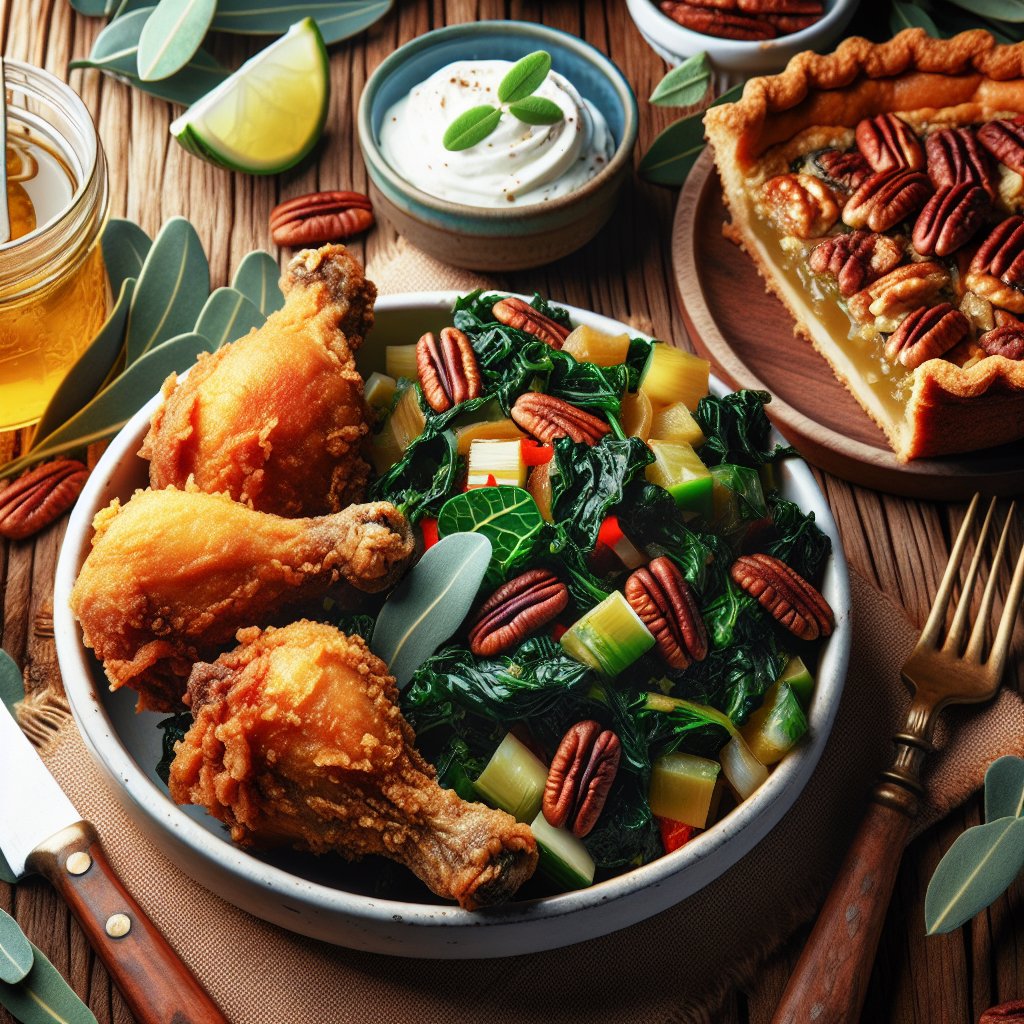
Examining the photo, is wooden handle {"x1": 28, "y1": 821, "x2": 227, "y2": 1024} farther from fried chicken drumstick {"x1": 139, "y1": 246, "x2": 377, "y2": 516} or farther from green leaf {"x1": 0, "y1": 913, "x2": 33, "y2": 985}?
fried chicken drumstick {"x1": 139, "y1": 246, "x2": 377, "y2": 516}

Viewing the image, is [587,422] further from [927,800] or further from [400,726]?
[927,800]

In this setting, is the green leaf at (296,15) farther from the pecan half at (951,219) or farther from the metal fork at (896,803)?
the metal fork at (896,803)

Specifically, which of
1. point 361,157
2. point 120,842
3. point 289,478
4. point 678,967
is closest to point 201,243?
point 361,157

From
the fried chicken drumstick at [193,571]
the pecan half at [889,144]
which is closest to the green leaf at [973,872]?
the fried chicken drumstick at [193,571]

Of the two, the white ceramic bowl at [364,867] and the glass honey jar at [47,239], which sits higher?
the glass honey jar at [47,239]

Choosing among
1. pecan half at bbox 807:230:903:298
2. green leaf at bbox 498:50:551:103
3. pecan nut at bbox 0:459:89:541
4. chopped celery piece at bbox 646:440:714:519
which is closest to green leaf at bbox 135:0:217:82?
Answer: green leaf at bbox 498:50:551:103
